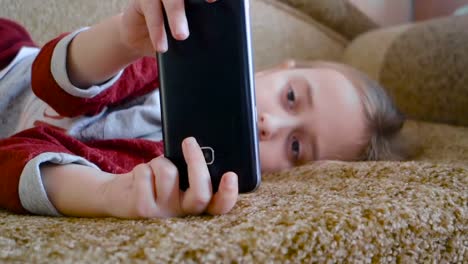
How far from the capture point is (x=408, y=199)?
49cm

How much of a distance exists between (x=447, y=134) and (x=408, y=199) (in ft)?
1.83

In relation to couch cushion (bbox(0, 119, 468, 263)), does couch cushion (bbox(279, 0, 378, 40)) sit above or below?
above

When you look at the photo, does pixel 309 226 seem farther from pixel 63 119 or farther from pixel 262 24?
pixel 262 24

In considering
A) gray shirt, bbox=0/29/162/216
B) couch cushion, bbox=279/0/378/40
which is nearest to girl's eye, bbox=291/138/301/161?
gray shirt, bbox=0/29/162/216

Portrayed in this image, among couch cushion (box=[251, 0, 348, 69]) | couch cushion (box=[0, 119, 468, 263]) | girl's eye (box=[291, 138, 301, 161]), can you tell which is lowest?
couch cushion (box=[0, 119, 468, 263])

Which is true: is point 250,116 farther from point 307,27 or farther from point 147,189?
point 307,27

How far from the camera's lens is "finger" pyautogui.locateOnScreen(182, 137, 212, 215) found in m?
0.44

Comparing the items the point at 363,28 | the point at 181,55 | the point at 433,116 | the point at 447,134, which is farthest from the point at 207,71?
the point at 363,28

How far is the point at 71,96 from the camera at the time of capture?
0.65 meters

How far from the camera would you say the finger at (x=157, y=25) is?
0.48 meters

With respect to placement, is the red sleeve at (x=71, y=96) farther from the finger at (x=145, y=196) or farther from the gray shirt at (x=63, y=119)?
the finger at (x=145, y=196)

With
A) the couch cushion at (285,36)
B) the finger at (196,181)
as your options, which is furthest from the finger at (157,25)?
the couch cushion at (285,36)

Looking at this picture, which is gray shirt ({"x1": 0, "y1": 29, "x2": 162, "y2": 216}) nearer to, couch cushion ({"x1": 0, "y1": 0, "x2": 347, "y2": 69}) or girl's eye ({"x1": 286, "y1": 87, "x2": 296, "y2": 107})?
couch cushion ({"x1": 0, "y1": 0, "x2": 347, "y2": 69})

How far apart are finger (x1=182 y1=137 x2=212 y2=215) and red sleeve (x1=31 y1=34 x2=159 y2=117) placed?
0.86 ft
